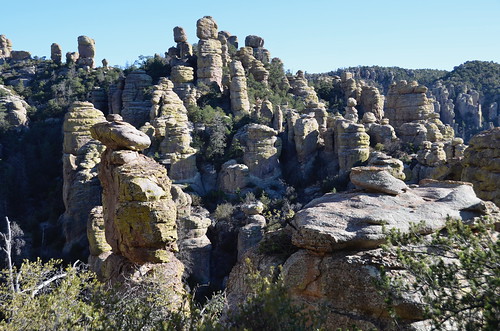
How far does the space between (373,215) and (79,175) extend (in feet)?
69.9

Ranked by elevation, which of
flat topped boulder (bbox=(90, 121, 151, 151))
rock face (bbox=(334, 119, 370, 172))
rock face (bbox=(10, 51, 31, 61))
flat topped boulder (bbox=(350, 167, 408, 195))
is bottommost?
rock face (bbox=(334, 119, 370, 172))

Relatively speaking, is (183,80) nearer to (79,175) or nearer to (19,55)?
(79,175)

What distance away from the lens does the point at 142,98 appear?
35094 mm

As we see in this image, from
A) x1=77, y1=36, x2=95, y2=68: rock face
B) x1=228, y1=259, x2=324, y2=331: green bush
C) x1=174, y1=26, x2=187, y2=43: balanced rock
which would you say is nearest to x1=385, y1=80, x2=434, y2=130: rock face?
x1=174, y1=26, x2=187, y2=43: balanced rock

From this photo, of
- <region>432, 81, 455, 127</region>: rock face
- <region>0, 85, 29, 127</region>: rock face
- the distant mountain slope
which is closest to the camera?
<region>0, 85, 29, 127</region>: rock face

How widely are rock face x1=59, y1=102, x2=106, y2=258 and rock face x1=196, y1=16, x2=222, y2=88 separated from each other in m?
12.1

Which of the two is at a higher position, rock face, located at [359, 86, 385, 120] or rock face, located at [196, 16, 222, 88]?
rock face, located at [196, 16, 222, 88]

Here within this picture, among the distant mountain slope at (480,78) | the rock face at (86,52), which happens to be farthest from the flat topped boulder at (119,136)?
the distant mountain slope at (480,78)

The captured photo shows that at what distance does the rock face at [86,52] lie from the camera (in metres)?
46.4

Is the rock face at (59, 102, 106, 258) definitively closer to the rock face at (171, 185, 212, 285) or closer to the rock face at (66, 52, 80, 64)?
the rock face at (171, 185, 212, 285)

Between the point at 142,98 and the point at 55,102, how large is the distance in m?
9.95

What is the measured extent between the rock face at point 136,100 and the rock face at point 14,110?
9.55 m

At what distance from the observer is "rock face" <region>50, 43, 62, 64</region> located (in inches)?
1906

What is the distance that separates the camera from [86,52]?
47062 mm
